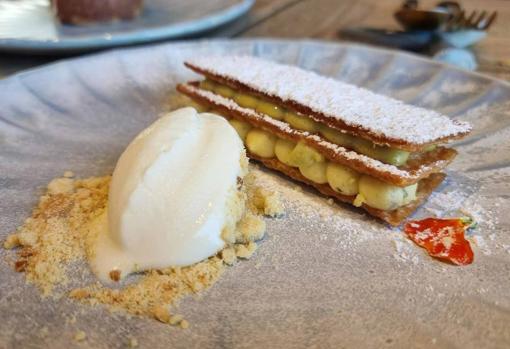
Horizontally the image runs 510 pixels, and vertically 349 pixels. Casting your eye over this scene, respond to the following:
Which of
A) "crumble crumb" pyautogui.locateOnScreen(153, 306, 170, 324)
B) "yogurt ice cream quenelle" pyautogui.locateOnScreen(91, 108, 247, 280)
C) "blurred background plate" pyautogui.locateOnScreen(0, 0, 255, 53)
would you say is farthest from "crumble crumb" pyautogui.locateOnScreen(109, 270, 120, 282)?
"blurred background plate" pyautogui.locateOnScreen(0, 0, 255, 53)

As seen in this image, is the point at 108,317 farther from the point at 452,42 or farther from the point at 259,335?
the point at 452,42

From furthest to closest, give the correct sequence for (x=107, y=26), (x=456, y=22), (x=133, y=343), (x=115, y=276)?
(x=107, y=26) → (x=456, y=22) → (x=115, y=276) → (x=133, y=343)

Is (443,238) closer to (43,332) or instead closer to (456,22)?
(43,332)

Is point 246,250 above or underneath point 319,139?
underneath

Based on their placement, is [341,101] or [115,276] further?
[341,101]

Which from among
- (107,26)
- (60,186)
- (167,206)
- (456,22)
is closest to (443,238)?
(167,206)

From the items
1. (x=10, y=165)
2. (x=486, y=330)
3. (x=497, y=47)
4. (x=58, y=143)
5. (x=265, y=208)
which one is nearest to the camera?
(x=486, y=330)

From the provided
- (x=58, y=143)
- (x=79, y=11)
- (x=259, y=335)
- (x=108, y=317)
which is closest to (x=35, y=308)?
(x=108, y=317)
